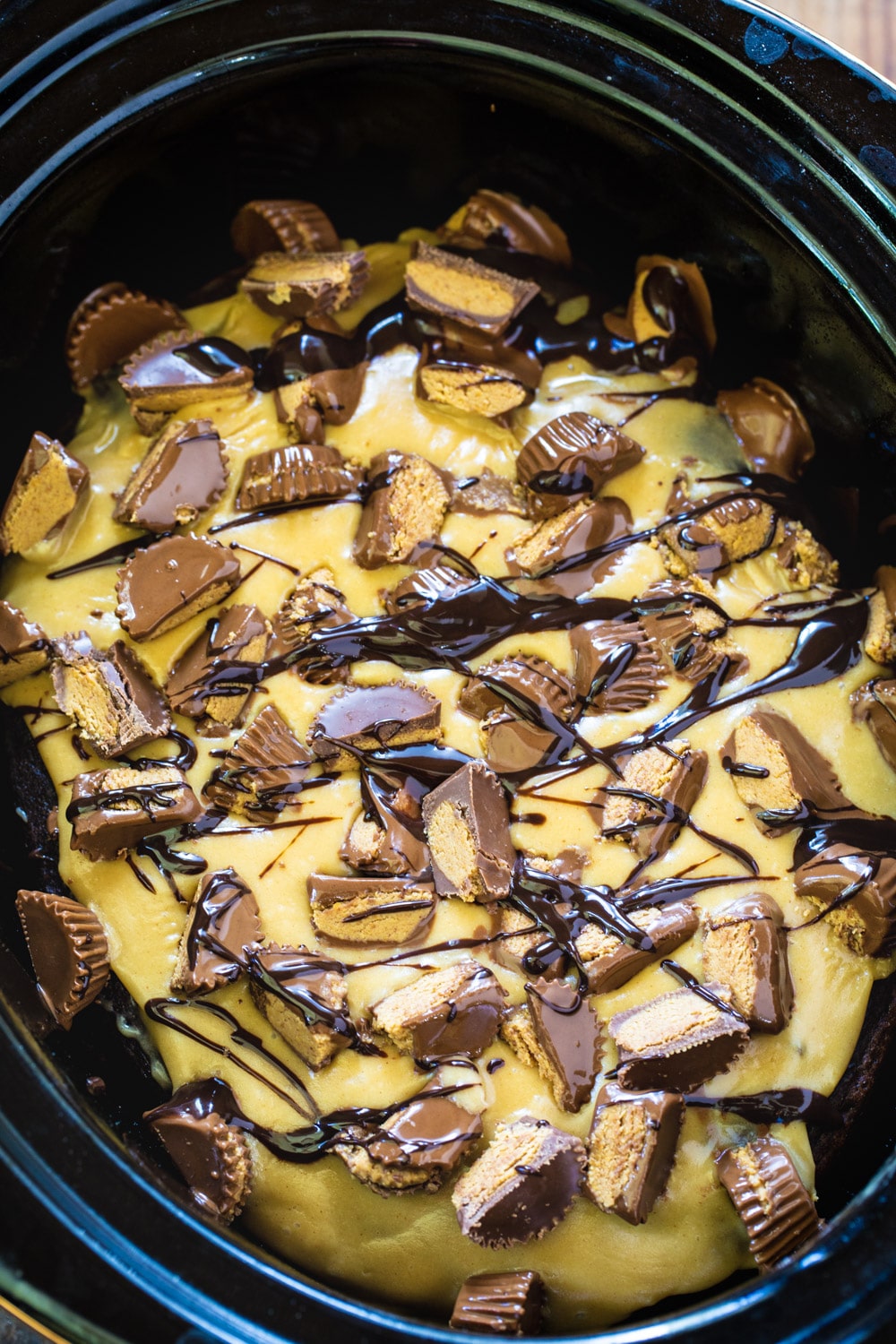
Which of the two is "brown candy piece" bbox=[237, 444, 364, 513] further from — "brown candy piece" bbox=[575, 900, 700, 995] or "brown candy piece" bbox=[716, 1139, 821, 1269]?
"brown candy piece" bbox=[716, 1139, 821, 1269]

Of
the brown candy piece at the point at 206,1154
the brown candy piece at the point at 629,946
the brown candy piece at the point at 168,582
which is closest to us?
the brown candy piece at the point at 206,1154

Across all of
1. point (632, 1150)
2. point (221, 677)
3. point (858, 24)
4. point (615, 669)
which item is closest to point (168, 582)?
point (221, 677)

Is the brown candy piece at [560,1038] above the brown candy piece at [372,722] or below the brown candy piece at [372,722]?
below

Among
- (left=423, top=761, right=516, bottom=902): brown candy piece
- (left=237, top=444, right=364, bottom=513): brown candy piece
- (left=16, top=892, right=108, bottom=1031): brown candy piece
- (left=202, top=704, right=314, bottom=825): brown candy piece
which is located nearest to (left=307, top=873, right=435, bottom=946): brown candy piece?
(left=423, top=761, right=516, bottom=902): brown candy piece

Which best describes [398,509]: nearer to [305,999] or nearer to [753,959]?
[305,999]

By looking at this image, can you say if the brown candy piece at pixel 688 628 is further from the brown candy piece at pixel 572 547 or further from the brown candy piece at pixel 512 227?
the brown candy piece at pixel 512 227

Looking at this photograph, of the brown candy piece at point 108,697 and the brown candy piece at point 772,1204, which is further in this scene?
the brown candy piece at point 108,697

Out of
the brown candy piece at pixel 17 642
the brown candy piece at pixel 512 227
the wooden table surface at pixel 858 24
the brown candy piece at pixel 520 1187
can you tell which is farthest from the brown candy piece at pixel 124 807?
the wooden table surface at pixel 858 24
